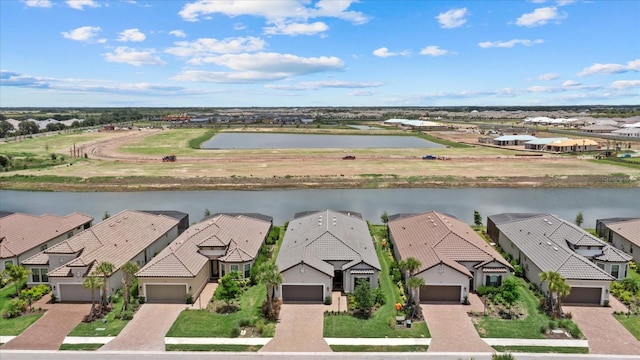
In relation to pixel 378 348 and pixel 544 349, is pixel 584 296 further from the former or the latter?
pixel 378 348

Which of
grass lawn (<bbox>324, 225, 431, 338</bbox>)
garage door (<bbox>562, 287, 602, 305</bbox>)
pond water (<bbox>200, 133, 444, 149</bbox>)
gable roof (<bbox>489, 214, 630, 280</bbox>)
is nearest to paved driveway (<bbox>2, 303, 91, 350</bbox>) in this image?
grass lawn (<bbox>324, 225, 431, 338</bbox>)

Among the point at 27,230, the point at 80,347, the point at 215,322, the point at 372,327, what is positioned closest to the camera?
the point at 80,347

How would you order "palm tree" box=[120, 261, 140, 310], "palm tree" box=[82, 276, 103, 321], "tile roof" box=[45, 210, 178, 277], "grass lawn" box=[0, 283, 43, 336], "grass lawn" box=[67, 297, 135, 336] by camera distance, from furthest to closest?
1. "tile roof" box=[45, 210, 178, 277]
2. "palm tree" box=[120, 261, 140, 310]
3. "palm tree" box=[82, 276, 103, 321]
4. "grass lawn" box=[0, 283, 43, 336]
5. "grass lawn" box=[67, 297, 135, 336]

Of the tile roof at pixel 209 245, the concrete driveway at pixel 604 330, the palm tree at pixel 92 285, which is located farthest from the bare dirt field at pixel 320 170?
the palm tree at pixel 92 285

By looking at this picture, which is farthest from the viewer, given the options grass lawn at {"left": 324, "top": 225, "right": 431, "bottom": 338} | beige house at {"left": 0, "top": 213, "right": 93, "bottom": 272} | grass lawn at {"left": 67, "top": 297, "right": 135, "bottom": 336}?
beige house at {"left": 0, "top": 213, "right": 93, "bottom": 272}

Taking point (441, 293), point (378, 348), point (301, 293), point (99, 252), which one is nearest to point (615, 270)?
point (441, 293)

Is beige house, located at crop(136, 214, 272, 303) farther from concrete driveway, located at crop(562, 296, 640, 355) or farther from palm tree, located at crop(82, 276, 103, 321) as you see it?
concrete driveway, located at crop(562, 296, 640, 355)
